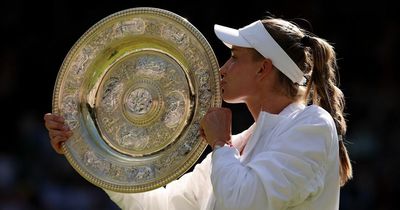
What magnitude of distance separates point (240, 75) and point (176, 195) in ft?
1.65

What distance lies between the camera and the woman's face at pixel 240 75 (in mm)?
3137

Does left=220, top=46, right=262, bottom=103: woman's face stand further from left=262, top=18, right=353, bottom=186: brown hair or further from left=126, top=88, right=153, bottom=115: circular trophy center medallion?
left=126, top=88, right=153, bottom=115: circular trophy center medallion

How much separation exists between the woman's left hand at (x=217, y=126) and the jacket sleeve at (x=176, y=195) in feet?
1.03

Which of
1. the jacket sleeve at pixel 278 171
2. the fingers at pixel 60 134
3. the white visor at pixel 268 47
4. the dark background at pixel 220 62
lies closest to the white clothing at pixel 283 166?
the jacket sleeve at pixel 278 171

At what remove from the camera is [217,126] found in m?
3.06

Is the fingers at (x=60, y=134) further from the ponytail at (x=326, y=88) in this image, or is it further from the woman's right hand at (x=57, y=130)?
the ponytail at (x=326, y=88)

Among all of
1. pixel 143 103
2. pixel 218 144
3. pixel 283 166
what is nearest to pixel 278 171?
pixel 283 166

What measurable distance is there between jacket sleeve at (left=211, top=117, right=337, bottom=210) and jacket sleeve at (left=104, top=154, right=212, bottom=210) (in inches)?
16.1

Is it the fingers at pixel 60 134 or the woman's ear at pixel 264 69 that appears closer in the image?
the woman's ear at pixel 264 69

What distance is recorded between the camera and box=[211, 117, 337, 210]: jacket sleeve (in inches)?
114

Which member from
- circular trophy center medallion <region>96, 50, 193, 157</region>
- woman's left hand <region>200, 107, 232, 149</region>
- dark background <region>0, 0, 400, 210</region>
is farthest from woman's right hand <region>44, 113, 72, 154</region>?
dark background <region>0, 0, 400, 210</region>

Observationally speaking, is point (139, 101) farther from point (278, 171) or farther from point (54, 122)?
point (278, 171)

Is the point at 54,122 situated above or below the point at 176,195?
above

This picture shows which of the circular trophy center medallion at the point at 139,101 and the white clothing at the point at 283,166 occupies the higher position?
the circular trophy center medallion at the point at 139,101
